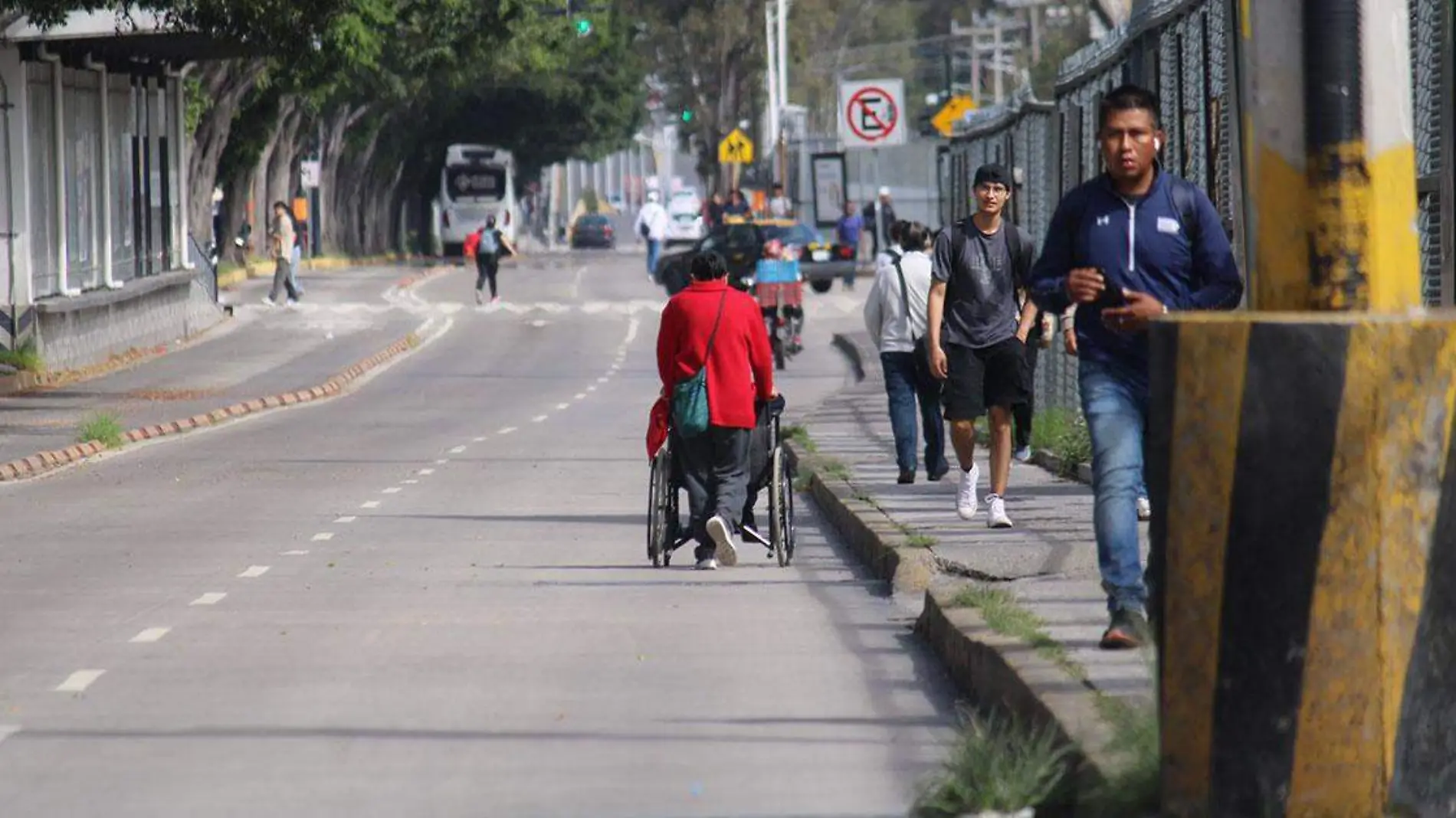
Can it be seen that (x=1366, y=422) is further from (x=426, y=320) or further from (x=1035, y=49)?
(x=1035, y=49)

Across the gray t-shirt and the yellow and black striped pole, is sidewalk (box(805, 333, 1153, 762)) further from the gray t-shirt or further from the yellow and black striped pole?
the yellow and black striped pole

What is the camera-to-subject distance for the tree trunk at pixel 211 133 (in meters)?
51.4

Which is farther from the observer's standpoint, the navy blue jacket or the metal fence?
the metal fence

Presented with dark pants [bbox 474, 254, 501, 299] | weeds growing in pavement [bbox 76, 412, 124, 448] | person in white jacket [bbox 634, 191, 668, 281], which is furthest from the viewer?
person in white jacket [bbox 634, 191, 668, 281]

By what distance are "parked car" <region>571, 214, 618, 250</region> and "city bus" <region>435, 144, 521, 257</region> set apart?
2714cm

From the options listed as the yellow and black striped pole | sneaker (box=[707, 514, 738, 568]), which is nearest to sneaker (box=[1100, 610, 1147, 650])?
the yellow and black striped pole

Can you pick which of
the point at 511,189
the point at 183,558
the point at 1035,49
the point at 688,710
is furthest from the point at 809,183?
the point at 688,710

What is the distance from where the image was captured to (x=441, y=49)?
4812 cm

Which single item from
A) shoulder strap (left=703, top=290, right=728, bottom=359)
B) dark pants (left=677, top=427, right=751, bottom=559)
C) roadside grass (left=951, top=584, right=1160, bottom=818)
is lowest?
roadside grass (left=951, top=584, right=1160, bottom=818)

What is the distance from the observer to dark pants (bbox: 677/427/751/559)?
1430cm

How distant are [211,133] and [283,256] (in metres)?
4.04

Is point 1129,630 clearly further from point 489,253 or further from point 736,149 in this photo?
point 736,149

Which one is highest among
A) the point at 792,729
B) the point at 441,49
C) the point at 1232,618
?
the point at 441,49

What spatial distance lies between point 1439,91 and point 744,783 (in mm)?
4155
